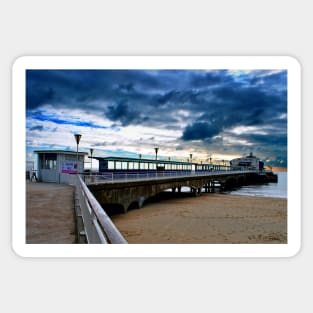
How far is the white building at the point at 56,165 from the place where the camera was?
1268 centimetres

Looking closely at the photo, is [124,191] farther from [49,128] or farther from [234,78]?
[234,78]

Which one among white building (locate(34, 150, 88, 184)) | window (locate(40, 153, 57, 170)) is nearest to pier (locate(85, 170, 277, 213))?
white building (locate(34, 150, 88, 184))

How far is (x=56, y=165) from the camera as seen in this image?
1289 centimetres

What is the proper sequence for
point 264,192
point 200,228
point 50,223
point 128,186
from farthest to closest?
point 264,192 < point 128,186 < point 200,228 < point 50,223

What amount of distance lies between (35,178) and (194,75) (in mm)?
11813

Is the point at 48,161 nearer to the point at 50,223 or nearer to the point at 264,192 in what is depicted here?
the point at 50,223

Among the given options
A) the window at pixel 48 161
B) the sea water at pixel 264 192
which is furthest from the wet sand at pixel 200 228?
the sea water at pixel 264 192

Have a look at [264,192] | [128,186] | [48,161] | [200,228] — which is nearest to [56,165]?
[48,161]

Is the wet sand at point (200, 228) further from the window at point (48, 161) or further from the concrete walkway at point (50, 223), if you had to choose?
the window at point (48, 161)

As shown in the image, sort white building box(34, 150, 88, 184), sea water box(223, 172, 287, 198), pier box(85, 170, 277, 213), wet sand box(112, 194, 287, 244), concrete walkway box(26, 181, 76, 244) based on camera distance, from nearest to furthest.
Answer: concrete walkway box(26, 181, 76, 244) → wet sand box(112, 194, 287, 244) → pier box(85, 170, 277, 213) → white building box(34, 150, 88, 184) → sea water box(223, 172, 287, 198)

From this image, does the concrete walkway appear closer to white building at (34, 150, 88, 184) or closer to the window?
white building at (34, 150, 88, 184)

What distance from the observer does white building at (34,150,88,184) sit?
1268cm

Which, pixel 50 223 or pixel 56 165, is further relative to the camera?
pixel 56 165

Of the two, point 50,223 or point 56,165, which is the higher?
point 56,165
